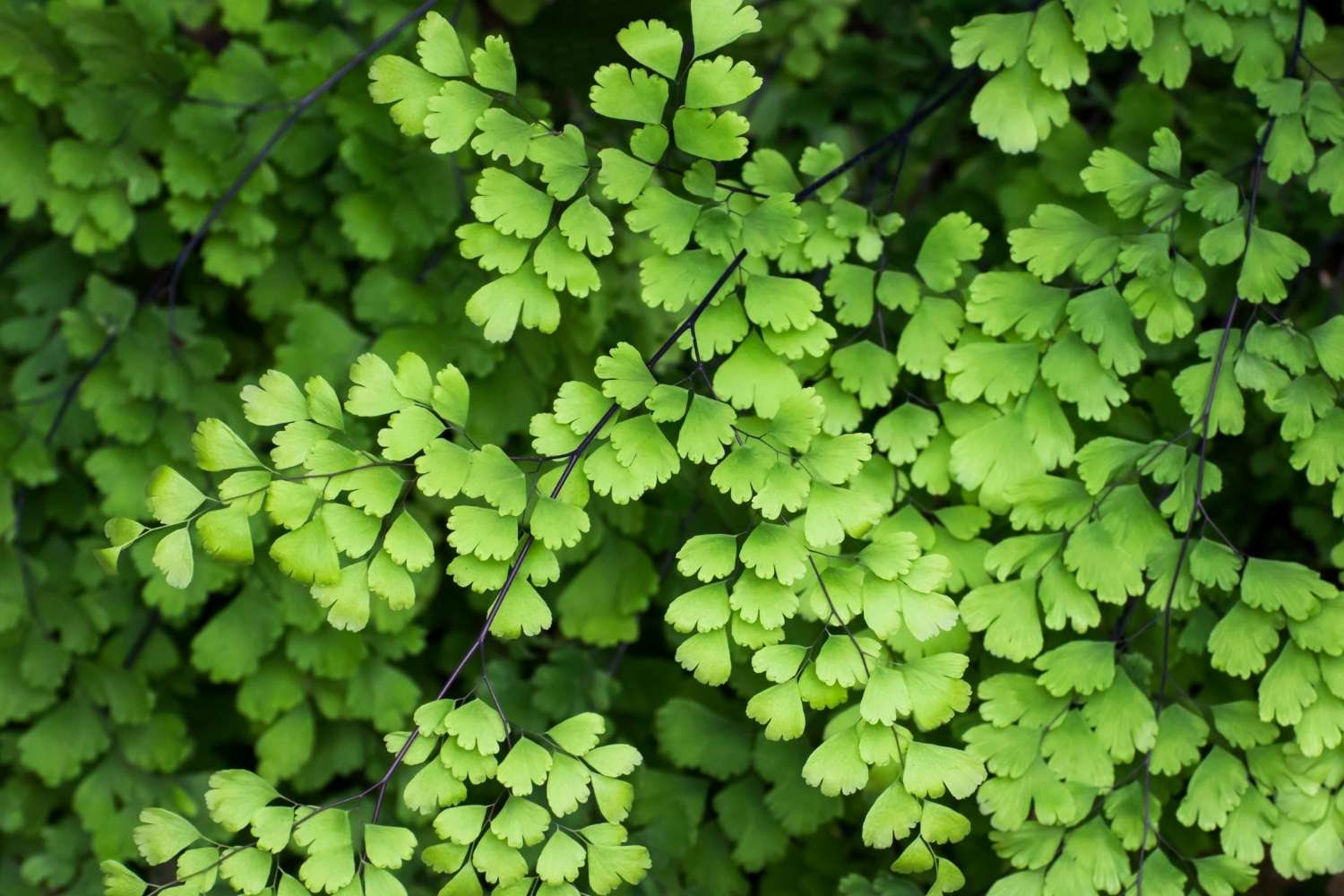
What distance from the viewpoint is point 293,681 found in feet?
3.84

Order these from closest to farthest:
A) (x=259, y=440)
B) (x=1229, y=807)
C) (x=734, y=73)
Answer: (x=734, y=73)
(x=1229, y=807)
(x=259, y=440)

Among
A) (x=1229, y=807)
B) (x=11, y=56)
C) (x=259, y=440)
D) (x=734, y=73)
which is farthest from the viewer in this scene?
(x=259, y=440)

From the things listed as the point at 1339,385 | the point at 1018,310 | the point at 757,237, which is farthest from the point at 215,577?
the point at 1339,385

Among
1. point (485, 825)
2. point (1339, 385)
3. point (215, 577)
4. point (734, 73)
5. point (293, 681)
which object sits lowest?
point (293, 681)

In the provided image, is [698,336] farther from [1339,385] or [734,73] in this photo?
[1339,385]

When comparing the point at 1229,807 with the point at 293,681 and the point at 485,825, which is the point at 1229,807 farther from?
the point at 293,681

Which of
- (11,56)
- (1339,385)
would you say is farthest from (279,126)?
(1339,385)

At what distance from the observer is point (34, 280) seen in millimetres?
1246

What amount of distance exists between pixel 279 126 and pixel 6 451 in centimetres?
54

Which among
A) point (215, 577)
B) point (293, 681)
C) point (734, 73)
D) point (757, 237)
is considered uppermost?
point (734, 73)

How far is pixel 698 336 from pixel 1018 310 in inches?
11.8

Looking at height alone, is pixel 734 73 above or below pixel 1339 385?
above

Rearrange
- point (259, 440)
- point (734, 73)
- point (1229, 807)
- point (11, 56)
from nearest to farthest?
point (734, 73)
point (1229, 807)
point (11, 56)
point (259, 440)

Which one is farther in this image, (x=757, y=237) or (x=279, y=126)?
(x=279, y=126)
